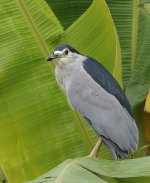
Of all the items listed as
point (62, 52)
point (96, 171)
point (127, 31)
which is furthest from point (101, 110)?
point (127, 31)

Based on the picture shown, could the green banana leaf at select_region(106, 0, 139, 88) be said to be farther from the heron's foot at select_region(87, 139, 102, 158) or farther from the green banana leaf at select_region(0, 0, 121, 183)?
the heron's foot at select_region(87, 139, 102, 158)

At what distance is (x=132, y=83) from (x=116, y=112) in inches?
16.6

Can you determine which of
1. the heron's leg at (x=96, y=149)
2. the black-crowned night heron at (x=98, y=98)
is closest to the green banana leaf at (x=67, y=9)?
the black-crowned night heron at (x=98, y=98)

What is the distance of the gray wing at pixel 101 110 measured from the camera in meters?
1.73

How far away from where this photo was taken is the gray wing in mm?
1729

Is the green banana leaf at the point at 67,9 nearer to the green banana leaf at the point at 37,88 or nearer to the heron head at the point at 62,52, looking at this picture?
the green banana leaf at the point at 37,88

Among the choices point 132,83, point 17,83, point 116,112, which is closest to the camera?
point 116,112

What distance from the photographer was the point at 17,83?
1.89 m

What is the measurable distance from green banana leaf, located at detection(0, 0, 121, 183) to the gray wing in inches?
5.3

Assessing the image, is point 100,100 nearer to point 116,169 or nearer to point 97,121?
point 97,121

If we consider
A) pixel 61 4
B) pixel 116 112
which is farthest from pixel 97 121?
pixel 61 4

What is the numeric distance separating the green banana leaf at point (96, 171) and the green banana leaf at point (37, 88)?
1.34 feet

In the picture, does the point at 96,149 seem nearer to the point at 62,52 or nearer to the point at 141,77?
the point at 62,52

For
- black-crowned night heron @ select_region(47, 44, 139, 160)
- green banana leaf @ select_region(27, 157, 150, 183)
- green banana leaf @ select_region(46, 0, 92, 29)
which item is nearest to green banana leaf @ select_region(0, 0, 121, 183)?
black-crowned night heron @ select_region(47, 44, 139, 160)
